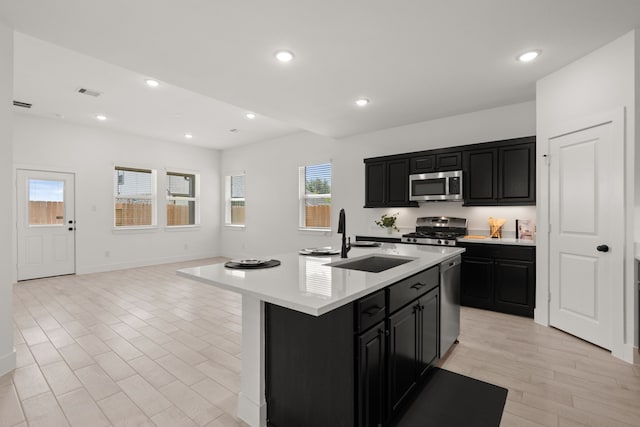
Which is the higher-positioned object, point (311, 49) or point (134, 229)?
point (311, 49)

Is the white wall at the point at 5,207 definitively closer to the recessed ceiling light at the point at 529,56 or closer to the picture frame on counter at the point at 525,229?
the recessed ceiling light at the point at 529,56

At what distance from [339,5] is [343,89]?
59.6 inches

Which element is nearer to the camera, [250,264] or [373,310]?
[373,310]

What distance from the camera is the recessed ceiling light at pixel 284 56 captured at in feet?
9.59

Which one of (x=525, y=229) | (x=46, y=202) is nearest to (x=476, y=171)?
(x=525, y=229)

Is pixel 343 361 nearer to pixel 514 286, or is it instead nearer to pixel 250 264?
pixel 250 264

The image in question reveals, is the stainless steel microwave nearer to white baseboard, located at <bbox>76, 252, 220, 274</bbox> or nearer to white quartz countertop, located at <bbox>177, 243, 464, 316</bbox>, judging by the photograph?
white quartz countertop, located at <bbox>177, 243, 464, 316</bbox>

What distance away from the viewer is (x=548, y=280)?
344cm

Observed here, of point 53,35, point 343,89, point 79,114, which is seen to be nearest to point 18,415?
point 53,35

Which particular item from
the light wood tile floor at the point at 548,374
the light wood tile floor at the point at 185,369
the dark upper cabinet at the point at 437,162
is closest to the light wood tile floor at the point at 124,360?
the light wood tile floor at the point at 185,369

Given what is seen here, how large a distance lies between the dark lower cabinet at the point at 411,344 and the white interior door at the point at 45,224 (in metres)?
6.85

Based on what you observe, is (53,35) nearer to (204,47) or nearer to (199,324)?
(204,47)

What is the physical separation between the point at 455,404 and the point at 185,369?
6.59 ft

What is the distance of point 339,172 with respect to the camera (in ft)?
20.3
